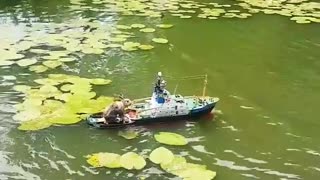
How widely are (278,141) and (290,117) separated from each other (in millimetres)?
983

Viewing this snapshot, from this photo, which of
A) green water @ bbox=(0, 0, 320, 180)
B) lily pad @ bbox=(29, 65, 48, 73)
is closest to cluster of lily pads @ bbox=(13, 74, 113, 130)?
green water @ bbox=(0, 0, 320, 180)

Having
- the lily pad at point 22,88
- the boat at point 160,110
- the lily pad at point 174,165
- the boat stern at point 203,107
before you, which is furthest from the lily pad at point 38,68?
the lily pad at point 174,165

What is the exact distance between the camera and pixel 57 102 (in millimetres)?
8828

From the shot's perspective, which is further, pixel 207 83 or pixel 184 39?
pixel 184 39

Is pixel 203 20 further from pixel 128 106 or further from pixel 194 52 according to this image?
pixel 128 106

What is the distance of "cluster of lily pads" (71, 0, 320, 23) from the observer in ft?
52.4

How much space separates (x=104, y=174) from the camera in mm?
6906

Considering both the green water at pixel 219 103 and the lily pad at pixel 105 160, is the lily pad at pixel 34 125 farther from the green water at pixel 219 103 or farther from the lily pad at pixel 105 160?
the lily pad at pixel 105 160

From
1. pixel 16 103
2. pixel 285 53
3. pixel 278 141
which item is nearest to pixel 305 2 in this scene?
pixel 285 53

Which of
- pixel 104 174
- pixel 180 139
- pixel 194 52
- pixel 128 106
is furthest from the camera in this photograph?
pixel 194 52

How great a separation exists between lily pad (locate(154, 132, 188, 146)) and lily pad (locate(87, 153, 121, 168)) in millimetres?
833

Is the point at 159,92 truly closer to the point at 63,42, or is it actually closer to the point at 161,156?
the point at 161,156

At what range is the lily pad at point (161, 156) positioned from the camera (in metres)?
7.17

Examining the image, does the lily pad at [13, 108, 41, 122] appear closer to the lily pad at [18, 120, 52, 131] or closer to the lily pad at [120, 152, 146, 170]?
the lily pad at [18, 120, 52, 131]
